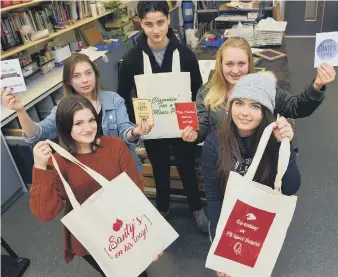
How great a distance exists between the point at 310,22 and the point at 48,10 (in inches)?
187

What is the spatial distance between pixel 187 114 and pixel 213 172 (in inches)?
10.7

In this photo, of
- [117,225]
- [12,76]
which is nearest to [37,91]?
[12,76]

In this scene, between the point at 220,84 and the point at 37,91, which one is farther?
the point at 37,91

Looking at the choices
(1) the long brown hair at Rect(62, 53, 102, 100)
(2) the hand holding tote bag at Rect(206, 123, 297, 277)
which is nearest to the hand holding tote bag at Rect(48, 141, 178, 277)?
(2) the hand holding tote bag at Rect(206, 123, 297, 277)

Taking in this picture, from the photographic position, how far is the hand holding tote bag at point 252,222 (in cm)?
108

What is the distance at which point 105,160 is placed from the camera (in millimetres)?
1333

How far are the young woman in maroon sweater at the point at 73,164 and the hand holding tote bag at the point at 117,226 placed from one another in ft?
0.48

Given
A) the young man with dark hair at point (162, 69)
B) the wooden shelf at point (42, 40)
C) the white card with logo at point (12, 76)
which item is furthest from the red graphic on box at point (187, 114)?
the wooden shelf at point (42, 40)

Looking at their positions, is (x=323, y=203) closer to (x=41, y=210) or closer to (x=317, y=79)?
(x=317, y=79)

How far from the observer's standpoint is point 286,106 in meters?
1.46

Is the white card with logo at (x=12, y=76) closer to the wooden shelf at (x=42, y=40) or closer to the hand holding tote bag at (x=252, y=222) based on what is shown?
the hand holding tote bag at (x=252, y=222)

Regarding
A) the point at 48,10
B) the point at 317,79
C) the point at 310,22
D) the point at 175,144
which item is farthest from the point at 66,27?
the point at 310,22

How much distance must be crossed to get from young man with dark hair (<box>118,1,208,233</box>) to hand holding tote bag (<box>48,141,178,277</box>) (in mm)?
648

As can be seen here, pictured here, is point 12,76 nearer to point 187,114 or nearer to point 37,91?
point 187,114
